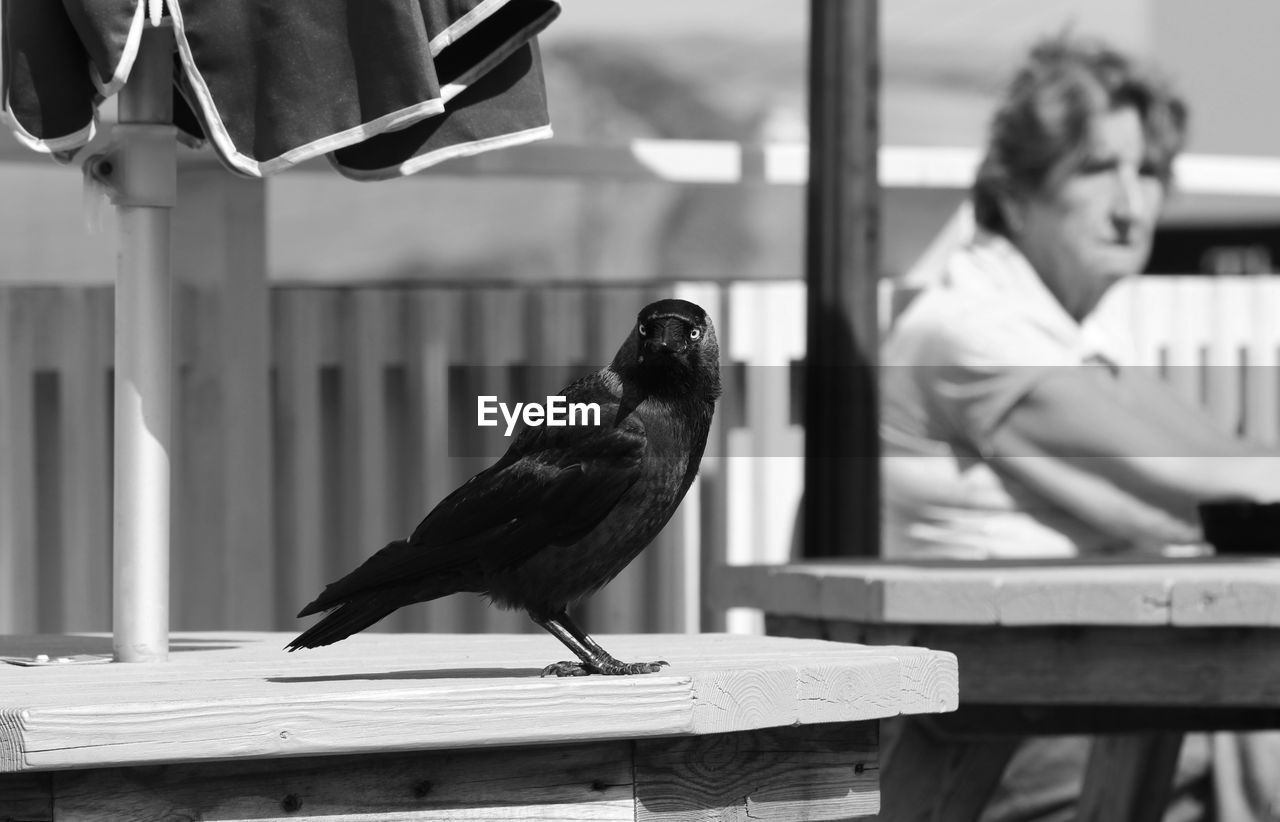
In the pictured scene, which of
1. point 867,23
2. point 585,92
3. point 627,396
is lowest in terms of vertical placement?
point 627,396

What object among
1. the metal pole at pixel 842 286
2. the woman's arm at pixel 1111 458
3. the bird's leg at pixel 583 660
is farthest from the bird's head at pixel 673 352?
the woman's arm at pixel 1111 458

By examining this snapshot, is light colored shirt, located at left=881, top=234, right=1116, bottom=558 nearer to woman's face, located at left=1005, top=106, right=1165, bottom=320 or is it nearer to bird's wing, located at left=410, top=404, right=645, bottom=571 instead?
woman's face, located at left=1005, top=106, right=1165, bottom=320

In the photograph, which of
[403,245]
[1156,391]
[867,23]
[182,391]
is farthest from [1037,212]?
[403,245]

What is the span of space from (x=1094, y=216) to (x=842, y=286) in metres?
1.05

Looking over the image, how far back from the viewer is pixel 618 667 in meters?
1.83

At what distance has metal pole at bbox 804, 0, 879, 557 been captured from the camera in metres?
3.81

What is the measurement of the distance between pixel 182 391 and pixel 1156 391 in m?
2.12

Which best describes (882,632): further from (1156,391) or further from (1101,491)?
(1156,391)

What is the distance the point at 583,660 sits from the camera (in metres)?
1.86

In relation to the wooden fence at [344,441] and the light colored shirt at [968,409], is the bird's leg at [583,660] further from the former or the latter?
the light colored shirt at [968,409]

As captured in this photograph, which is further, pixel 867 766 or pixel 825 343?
pixel 825 343

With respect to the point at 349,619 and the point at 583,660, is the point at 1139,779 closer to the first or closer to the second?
the point at 583,660

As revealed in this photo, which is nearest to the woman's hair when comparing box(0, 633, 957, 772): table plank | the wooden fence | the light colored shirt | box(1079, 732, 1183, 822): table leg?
the light colored shirt

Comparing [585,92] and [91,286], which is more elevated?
[585,92]
